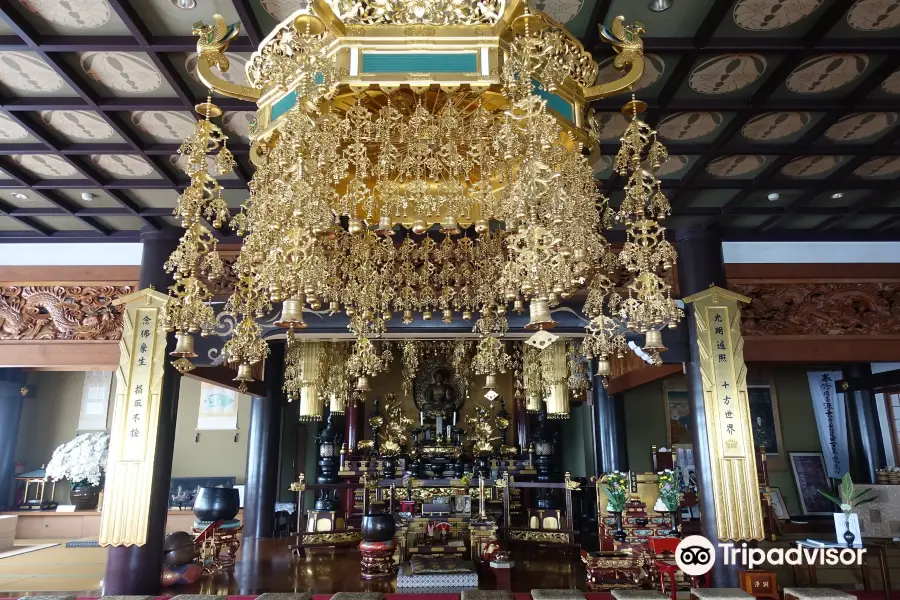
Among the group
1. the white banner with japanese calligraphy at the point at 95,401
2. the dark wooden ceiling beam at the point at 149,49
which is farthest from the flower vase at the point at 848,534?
the white banner with japanese calligraphy at the point at 95,401

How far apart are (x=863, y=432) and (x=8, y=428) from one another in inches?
457

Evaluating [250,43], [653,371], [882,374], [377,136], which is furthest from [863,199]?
[250,43]

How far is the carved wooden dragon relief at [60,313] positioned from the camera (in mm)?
5090

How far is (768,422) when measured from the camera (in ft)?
26.6

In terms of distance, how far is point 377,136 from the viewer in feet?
8.63

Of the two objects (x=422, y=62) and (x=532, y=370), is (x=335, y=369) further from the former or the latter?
(x=422, y=62)

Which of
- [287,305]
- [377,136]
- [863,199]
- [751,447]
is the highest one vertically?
[863,199]

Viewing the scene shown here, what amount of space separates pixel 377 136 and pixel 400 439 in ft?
24.3

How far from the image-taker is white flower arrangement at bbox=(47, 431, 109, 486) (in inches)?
331

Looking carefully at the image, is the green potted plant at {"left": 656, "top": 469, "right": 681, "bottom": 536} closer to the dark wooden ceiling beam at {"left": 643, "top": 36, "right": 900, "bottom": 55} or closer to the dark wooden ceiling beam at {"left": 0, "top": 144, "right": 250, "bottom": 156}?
the dark wooden ceiling beam at {"left": 643, "top": 36, "right": 900, "bottom": 55}

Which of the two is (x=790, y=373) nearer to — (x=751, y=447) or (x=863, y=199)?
(x=863, y=199)

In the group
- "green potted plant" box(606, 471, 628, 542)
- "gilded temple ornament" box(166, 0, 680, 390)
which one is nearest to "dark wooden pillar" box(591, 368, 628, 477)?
"green potted plant" box(606, 471, 628, 542)

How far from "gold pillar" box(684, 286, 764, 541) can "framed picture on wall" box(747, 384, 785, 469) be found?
4001mm

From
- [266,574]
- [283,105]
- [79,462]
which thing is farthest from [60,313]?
[79,462]
